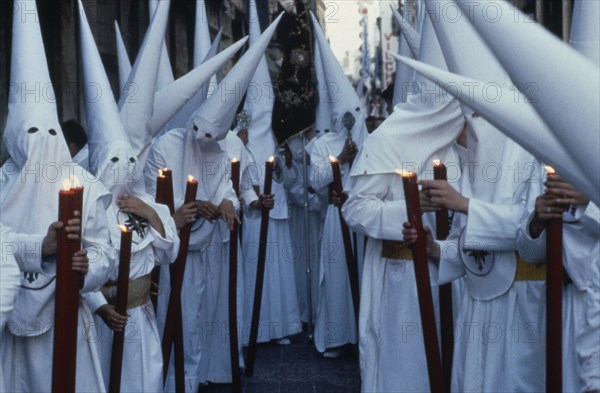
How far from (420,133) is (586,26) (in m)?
2.27

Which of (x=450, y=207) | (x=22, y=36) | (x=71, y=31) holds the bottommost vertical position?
(x=450, y=207)

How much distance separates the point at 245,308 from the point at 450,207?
4.91m

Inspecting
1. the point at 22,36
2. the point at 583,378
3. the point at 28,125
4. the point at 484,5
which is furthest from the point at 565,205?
the point at 22,36

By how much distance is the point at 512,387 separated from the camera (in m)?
4.12

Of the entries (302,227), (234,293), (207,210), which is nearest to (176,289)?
(207,210)

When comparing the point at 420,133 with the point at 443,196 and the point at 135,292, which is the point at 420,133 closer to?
the point at 443,196

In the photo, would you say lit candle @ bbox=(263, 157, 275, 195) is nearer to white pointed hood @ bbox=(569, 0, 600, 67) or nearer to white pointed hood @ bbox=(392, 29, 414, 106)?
white pointed hood @ bbox=(392, 29, 414, 106)

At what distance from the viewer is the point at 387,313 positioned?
530cm

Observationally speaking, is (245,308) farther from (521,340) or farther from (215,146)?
(521,340)

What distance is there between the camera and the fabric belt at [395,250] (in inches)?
206

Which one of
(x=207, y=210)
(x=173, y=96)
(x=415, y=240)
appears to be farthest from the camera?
(x=207, y=210)

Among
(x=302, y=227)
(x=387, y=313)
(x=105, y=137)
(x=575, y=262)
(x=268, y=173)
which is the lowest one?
(x=387, y=313)

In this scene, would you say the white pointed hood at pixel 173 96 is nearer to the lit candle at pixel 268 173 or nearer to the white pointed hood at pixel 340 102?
the lit candle at pixel 268 173

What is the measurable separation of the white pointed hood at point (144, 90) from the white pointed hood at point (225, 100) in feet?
2.57
